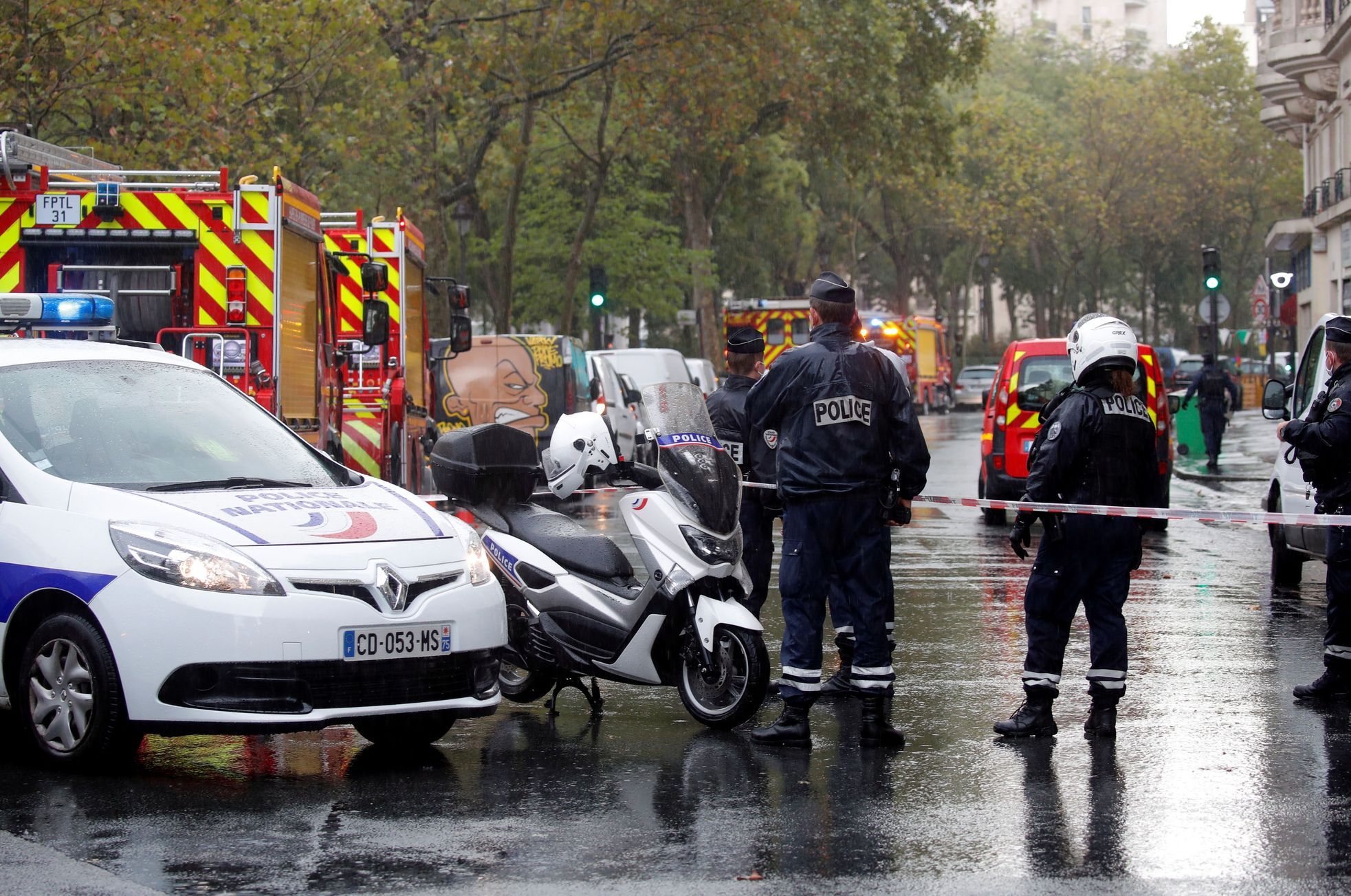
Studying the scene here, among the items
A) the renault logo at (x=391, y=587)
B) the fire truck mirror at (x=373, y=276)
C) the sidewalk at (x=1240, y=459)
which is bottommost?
the sidewalk at (x=1240, y=459)

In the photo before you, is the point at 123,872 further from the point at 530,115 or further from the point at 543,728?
the point at 530,115

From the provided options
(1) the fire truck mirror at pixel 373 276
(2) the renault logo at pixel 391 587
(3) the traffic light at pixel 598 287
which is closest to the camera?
(2) the renault logo at pixel 391 587

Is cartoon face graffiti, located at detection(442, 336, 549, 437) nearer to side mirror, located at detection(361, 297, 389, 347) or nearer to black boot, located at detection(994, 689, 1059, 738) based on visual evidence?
side mirror, located at detection(361, 297, 389, 347)

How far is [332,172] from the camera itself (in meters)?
26.7

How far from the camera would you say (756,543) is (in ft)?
30.1

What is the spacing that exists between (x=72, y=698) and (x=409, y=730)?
1305 mm

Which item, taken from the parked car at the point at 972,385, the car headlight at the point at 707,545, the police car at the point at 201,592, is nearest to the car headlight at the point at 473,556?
the police car at the point at 201,592

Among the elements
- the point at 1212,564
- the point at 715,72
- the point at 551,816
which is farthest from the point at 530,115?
the point at 551,816

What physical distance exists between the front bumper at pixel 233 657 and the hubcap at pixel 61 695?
0.70 feet

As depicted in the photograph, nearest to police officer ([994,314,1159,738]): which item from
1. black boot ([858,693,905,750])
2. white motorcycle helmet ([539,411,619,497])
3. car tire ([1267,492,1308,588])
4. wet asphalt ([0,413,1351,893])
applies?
wet asphalt ([0,413,1351,893])

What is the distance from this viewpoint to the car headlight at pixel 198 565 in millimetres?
6512

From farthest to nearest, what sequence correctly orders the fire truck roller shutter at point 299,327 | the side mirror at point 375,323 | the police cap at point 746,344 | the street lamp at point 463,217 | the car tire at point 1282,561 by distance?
the street lamp at point 463,217 → the side mirror at point 375,323 → the car tire at point 1282,561 → the fire truck roller shutter at point 299,327 → the police cap at point 746,344

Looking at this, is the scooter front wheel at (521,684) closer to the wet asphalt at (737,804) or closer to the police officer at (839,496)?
the wet asphalt at (737,804)

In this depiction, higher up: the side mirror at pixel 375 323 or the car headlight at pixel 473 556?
the side mirror at pixel 375 323
